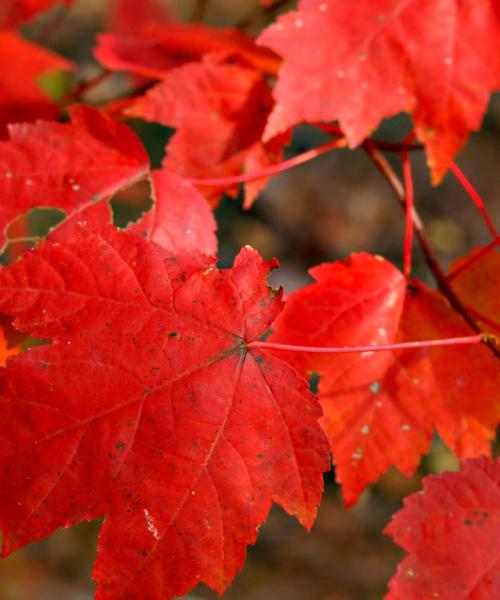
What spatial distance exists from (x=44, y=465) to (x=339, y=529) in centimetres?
233

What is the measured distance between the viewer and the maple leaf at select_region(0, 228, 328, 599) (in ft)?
2.35

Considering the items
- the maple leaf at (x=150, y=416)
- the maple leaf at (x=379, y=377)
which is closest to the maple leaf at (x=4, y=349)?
the maple leaf at (x=150, y=416)

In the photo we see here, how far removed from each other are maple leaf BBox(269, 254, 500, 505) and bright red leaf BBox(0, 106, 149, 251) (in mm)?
310

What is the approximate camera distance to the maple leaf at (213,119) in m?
1.05

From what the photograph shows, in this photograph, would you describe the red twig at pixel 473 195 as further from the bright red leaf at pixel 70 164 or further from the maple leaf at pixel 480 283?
the bright red leaf at pixel 70 164

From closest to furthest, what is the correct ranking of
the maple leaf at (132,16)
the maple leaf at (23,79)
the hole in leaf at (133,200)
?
the maple leaf at (23,79)
the maple leaf at (132,16)
the hole in leaf at (133,200)

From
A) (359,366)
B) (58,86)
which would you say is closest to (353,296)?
(359,366)

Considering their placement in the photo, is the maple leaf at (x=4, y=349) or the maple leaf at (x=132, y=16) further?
the maple leaf at (x=132, y=16)

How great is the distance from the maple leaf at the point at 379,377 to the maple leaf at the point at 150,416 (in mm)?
145

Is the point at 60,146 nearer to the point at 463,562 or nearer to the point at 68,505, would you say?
the point at 68,505

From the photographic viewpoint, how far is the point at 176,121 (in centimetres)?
106

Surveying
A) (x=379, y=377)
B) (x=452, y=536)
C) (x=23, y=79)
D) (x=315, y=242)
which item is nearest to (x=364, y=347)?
(x=379, y=377)

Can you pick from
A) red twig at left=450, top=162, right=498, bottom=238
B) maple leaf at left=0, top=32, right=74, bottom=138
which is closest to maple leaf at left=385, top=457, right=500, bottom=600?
red twig at left=450, top=162, right=498, bottom=238

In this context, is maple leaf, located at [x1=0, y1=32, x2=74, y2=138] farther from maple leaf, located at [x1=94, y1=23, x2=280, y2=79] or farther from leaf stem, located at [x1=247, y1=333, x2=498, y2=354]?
leaf stem, located at [x1=247, y1=333, x2=498, y2=354]
